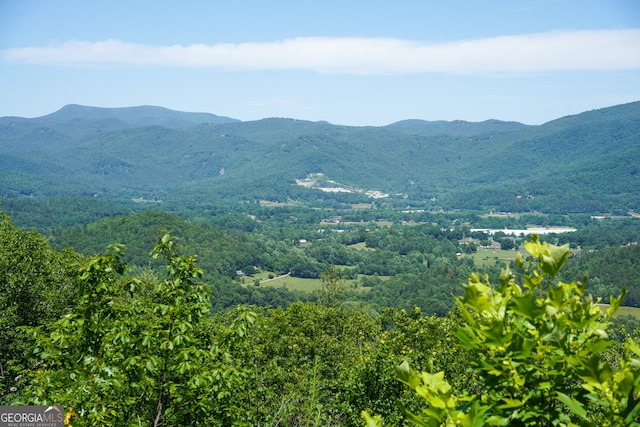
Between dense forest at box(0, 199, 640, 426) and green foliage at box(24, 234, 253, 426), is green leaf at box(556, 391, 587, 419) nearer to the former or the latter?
dense forest at box(0, 199, 640, 426)

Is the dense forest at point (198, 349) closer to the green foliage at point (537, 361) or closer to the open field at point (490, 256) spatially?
the green foliage at point (537, 361)

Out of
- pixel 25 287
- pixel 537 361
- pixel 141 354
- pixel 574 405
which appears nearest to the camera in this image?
pixel 574 405

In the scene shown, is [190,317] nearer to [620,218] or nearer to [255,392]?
[255,392]

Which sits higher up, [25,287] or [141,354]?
[141,354]

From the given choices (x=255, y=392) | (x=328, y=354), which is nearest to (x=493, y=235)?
(x=328, y=354)

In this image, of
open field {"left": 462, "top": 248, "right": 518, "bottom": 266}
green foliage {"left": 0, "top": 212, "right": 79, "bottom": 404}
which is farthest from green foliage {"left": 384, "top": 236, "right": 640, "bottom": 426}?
open field {"left": 462, "top": 248, "right": 518, "bottom": 266}

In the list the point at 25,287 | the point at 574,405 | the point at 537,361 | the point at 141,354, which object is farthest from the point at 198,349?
the point at 25,287

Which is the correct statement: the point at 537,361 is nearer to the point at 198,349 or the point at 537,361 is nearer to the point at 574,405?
the point at 574,405

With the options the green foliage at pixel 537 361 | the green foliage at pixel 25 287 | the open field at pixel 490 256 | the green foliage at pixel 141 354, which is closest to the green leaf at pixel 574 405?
the green foliage at pixel 537 361

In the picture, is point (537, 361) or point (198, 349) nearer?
point (537, 361)
